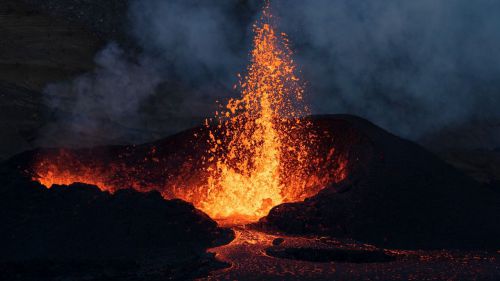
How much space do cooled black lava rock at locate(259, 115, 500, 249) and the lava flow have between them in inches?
36.2

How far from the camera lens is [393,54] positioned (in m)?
21.4

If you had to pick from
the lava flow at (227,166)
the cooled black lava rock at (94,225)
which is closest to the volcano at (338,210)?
the cooled black lava rock at (94,225)

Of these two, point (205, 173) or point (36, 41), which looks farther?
point (36, 41)

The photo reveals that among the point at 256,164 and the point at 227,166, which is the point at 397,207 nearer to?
the point at 256,164

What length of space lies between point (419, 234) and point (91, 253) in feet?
15.1

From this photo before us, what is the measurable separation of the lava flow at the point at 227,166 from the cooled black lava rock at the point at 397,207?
919 mm

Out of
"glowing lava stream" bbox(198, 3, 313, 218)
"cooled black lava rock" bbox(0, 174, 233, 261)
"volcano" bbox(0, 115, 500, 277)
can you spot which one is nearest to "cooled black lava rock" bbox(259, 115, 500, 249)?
"volcano" bbox(0, 115, 500, 277)

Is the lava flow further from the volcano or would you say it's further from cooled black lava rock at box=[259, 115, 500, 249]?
cooled black lava rock at box=[259, 115, 500, 249]

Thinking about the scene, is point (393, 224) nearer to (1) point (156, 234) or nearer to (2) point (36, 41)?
(1) point (156, 234)

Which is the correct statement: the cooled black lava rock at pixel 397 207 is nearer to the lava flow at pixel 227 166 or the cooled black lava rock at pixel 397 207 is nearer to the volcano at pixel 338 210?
the volcano at pixel 338 210

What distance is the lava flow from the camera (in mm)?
11227

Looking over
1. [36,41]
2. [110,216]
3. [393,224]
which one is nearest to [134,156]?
[110,216]

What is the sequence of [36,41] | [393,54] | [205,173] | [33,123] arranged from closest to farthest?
[205,173] → [33,123] → [393,54] → [36,41]

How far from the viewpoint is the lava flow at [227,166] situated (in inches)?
442
